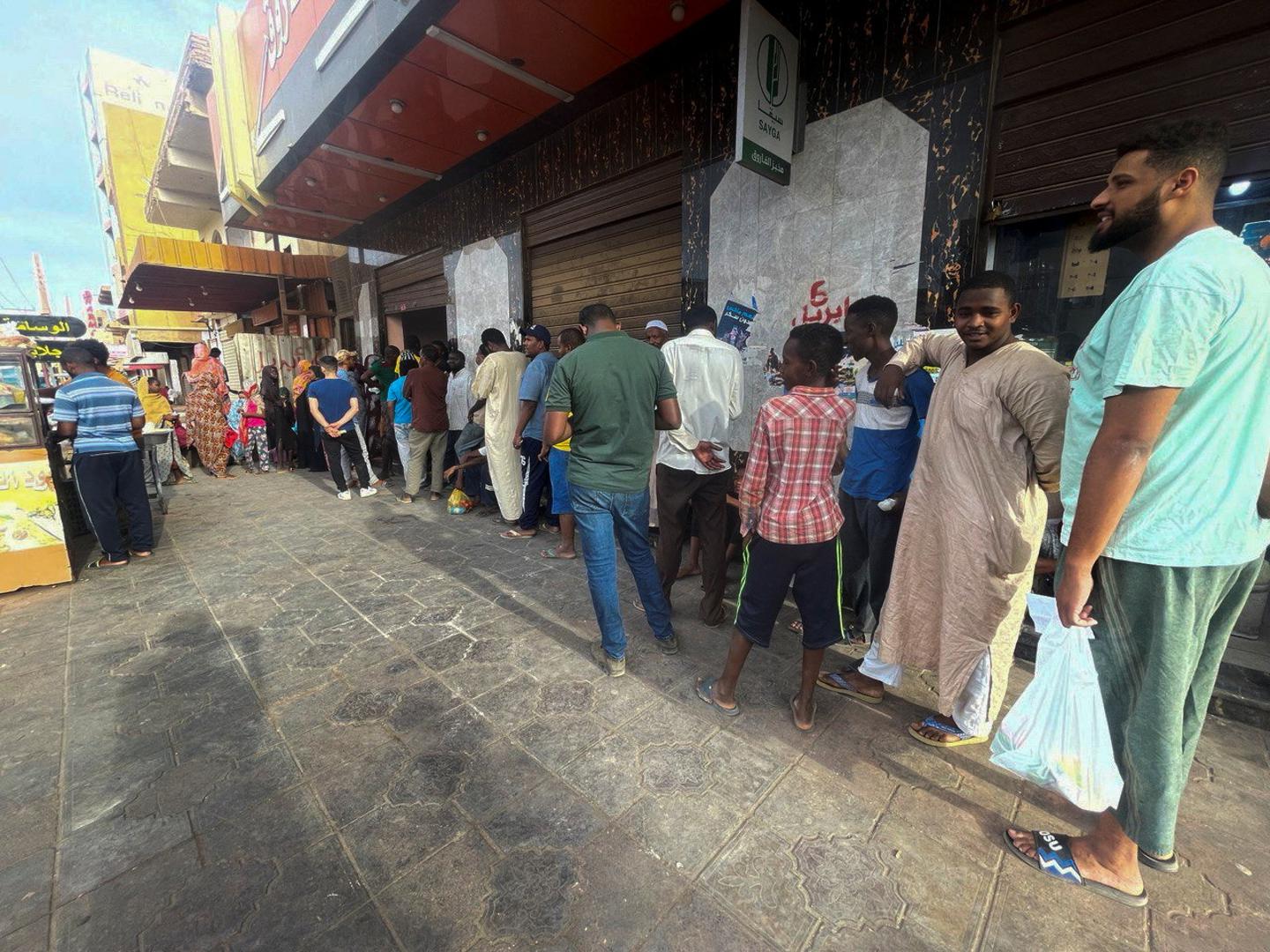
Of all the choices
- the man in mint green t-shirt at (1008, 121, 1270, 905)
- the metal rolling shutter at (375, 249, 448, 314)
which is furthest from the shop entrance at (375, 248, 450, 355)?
the man in mint green t-shirt at (1008, 121, 1270, 905)

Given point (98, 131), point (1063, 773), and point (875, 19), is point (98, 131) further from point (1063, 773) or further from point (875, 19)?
point (1063, 773)

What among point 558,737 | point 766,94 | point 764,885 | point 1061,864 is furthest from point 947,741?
point 766,94

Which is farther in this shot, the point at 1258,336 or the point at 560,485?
the point at 560,485

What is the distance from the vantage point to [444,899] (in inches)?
64.1

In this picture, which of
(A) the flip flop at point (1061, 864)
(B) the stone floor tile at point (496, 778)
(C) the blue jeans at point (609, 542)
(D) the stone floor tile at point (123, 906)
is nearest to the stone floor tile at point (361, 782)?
(B) the stone floor tile at point (496, 778)

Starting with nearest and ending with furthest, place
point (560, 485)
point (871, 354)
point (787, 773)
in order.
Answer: point (787, 773) < point (871, 354) < point (560, 485)

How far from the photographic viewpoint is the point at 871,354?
8.79 ft

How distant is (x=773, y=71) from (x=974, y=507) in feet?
11.0

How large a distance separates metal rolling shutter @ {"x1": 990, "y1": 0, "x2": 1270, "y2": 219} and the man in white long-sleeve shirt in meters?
1.99

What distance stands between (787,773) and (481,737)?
1.32 meters

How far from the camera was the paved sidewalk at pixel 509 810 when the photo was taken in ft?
5.12

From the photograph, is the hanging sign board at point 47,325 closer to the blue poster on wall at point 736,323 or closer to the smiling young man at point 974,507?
the blue poster on wall at point 736,323

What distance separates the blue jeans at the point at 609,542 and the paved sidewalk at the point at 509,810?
0.34 m

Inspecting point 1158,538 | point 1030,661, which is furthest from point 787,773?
point 1030,661
